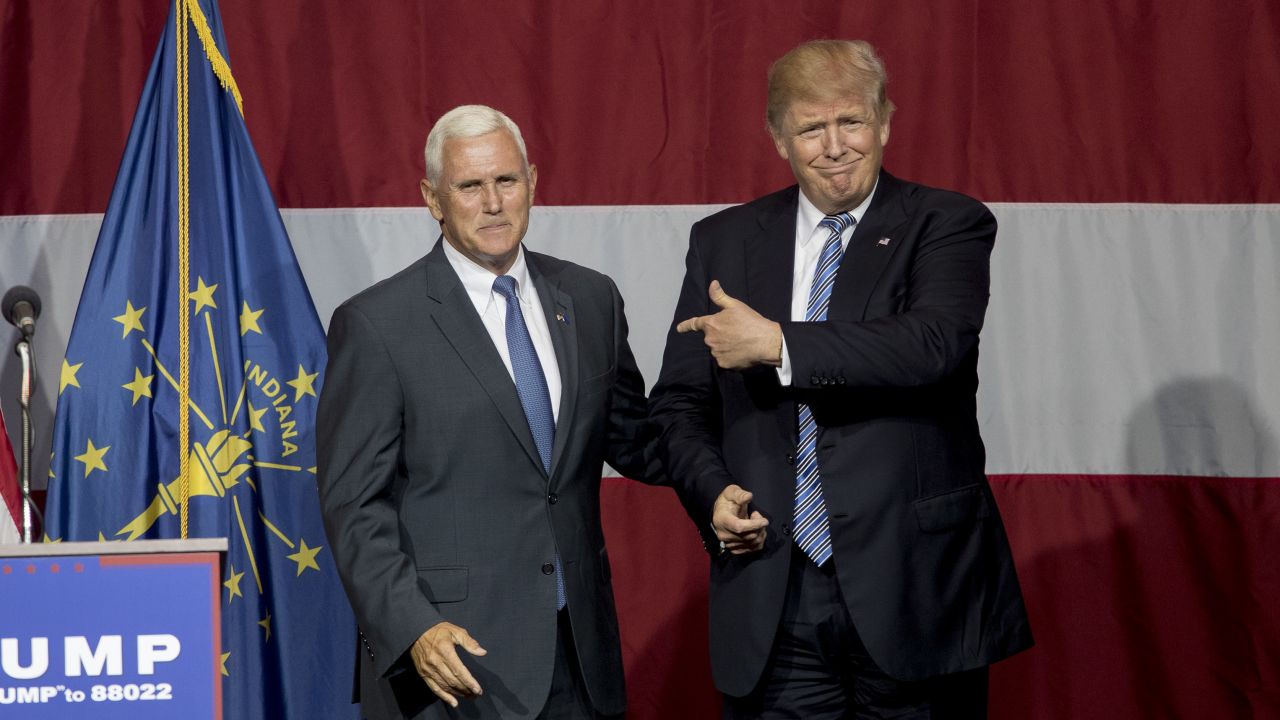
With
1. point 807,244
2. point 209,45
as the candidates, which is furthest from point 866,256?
point 209,45

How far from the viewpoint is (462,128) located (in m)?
2.21

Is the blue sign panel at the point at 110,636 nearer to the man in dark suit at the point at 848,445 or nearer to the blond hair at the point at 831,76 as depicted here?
the man in dark suit at the point at 848,445

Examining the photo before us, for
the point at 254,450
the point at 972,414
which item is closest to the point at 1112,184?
the point at 972,414

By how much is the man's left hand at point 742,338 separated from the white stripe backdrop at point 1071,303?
1.33 metres

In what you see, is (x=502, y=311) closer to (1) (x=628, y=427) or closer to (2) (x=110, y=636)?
(1) (x=628, y=427)

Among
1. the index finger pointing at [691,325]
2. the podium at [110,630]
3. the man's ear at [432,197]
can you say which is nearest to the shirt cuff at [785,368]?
the index finger pointing at [691,325]

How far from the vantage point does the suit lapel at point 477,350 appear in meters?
2.11

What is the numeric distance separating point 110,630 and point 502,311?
0.76 m

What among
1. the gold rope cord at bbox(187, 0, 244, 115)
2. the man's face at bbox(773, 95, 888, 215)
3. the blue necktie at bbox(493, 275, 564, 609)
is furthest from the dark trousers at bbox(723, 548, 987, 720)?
the gold rope cord at bbox(187, 0, 244, 115)

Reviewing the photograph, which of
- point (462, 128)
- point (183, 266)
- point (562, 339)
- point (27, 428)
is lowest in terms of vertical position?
point (27, 428)

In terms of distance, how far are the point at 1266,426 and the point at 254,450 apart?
2328 mm

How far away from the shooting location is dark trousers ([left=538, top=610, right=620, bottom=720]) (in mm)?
2119

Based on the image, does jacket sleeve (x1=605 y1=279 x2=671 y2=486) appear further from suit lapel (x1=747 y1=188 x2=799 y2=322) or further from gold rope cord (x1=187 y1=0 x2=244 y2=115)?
gold rope cord (x1=187 y1=0 x2=244 y2=115)

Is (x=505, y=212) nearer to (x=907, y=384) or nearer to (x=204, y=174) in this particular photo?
(x=907, y=384)
